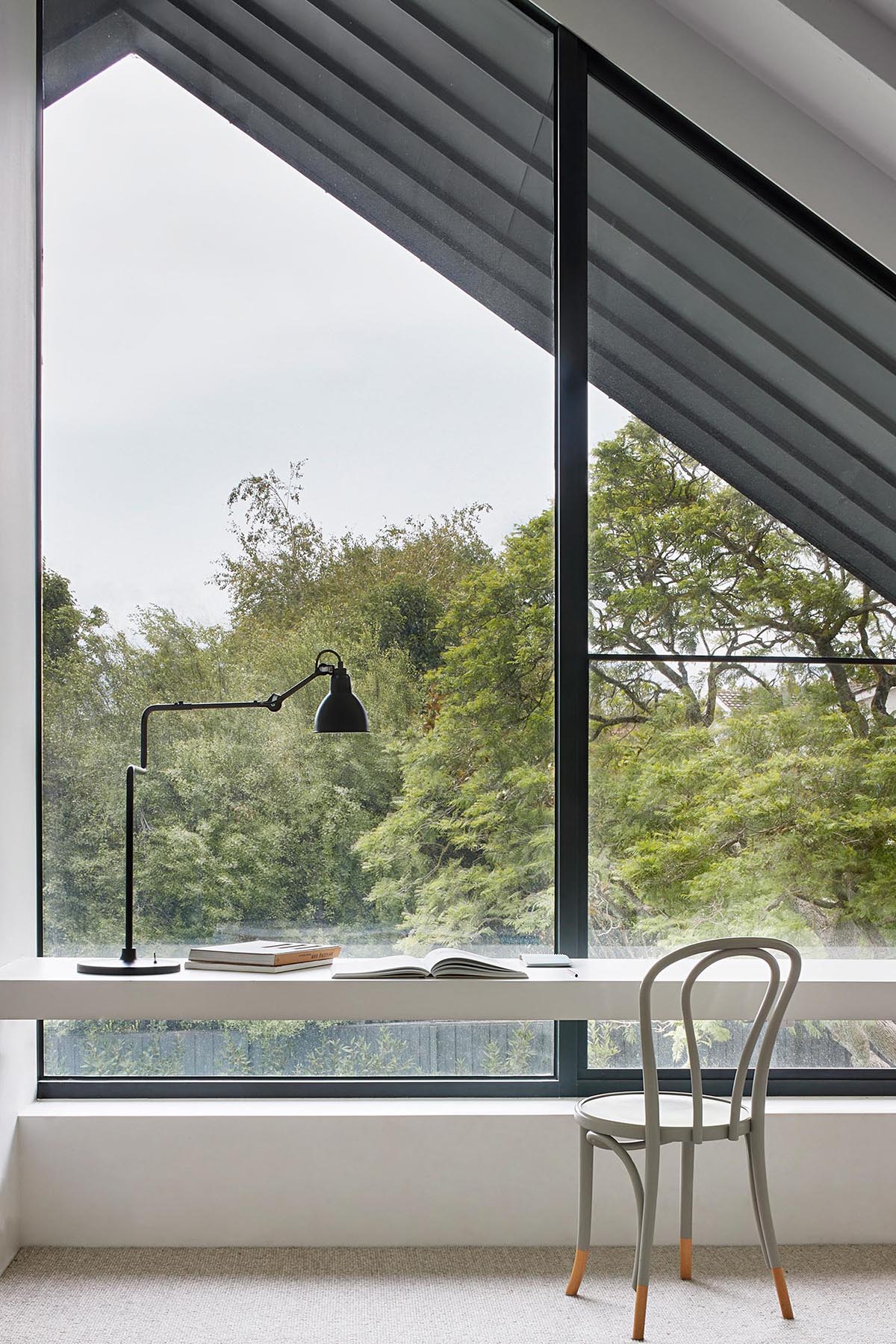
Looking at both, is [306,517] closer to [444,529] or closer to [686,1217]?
[444,529]

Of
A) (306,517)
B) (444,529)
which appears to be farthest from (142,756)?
(444,529)

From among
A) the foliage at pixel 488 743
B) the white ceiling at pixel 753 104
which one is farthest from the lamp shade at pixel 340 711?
the white ceiling at pixel 753 104

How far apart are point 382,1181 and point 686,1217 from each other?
0.81 metres

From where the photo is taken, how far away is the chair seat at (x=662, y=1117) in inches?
101

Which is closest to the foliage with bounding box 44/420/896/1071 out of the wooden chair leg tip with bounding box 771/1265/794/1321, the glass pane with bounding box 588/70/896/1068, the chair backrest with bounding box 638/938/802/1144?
the glass pane with bounding box 588/70/896/1068

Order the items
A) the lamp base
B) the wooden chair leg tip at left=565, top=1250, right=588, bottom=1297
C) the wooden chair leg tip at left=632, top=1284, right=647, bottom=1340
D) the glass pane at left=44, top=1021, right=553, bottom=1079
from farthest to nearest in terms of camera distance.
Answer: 1. the glass pane at left=44, top=1021, right=553, bottom=1079
2. the lamp base
3. the wooden chair leg tip at left=565, top=1250, right=588, bottom=1297
4. the wooden chair leg tip at left=632, top=1284, right=647, bottom=1340

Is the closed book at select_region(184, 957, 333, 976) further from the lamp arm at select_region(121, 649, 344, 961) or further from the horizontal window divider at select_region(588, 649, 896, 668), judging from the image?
the horizontal window divider at select_region(588, 649, 896, 668)

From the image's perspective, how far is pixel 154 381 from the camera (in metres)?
3.37

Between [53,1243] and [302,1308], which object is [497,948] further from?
[53,1243]

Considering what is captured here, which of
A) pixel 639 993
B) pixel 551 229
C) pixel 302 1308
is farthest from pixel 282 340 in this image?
pixel 302 1308

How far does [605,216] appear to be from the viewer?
3443 mm

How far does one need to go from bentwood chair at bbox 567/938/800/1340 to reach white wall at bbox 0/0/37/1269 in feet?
4.99

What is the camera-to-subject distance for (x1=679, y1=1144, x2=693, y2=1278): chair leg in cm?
283

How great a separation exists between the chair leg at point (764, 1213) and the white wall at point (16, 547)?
6.24ft
